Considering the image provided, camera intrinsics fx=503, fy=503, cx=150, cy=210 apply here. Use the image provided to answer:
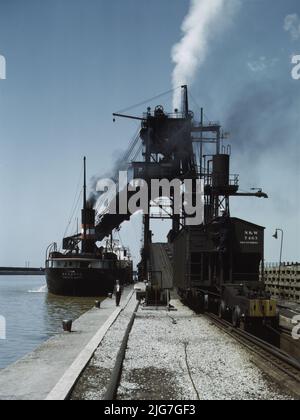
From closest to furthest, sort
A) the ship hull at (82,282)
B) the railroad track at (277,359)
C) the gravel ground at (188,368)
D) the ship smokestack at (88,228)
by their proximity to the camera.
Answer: the gravel ground at (188,368)
the railroad track at (277,359)
the ship hull at (82,282)
the ship smokestack at (88,228)

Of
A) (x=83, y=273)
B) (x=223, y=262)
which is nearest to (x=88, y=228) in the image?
(x=83, y=273)

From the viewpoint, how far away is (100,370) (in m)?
12.0

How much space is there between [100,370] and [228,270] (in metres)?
11.4

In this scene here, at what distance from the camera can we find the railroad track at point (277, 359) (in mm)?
10727

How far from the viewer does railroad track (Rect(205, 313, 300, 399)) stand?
1073 cm

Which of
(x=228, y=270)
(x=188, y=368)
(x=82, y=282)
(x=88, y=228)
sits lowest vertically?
(x=82, y=282)

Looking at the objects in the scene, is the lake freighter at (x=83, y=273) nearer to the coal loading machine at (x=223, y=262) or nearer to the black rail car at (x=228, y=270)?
the coal loading machine at (x=223, y=262)

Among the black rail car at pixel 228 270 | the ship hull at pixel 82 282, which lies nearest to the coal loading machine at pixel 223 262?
the black rail car at pixel 228 270

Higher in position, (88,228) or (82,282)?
(88,228)

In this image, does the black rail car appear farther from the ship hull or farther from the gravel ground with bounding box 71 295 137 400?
the ship hull

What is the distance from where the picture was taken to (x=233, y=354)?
46.8 ft

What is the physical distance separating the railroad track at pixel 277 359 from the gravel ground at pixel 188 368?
0.26 m

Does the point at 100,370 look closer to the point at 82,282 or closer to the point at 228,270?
the point at 228,270
